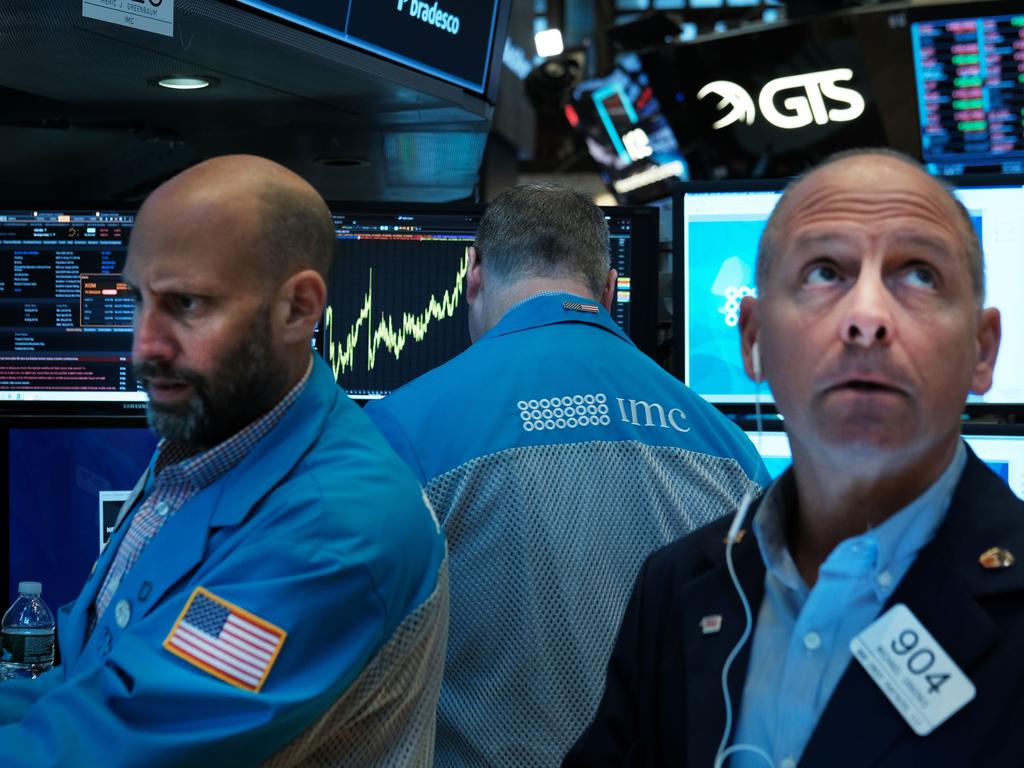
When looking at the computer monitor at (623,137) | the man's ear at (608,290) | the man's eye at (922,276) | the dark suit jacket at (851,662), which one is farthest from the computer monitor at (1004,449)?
the computer monitor at (623,137)

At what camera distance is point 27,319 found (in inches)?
116

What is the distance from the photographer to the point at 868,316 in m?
1.23

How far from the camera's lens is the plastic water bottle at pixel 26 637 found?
105 inches

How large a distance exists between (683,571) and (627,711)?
6.4 inches

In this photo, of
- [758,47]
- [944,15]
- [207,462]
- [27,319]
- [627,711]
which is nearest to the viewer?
[627,711]

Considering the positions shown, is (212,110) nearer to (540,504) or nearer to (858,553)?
(540,504)

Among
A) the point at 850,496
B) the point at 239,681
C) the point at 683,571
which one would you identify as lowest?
the point at 239,681

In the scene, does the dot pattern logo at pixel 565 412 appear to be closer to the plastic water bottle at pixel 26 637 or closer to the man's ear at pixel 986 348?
the man's ear at pixel 986 348

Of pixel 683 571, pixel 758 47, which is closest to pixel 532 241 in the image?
pixel 683 571

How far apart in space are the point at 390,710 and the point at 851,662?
0.67 m

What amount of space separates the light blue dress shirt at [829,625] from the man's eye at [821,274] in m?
0.22

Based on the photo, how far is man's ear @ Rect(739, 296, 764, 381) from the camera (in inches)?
58.1

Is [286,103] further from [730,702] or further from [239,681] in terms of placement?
[730,702]

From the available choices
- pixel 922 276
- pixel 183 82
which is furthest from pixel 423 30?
pixel 922 276
